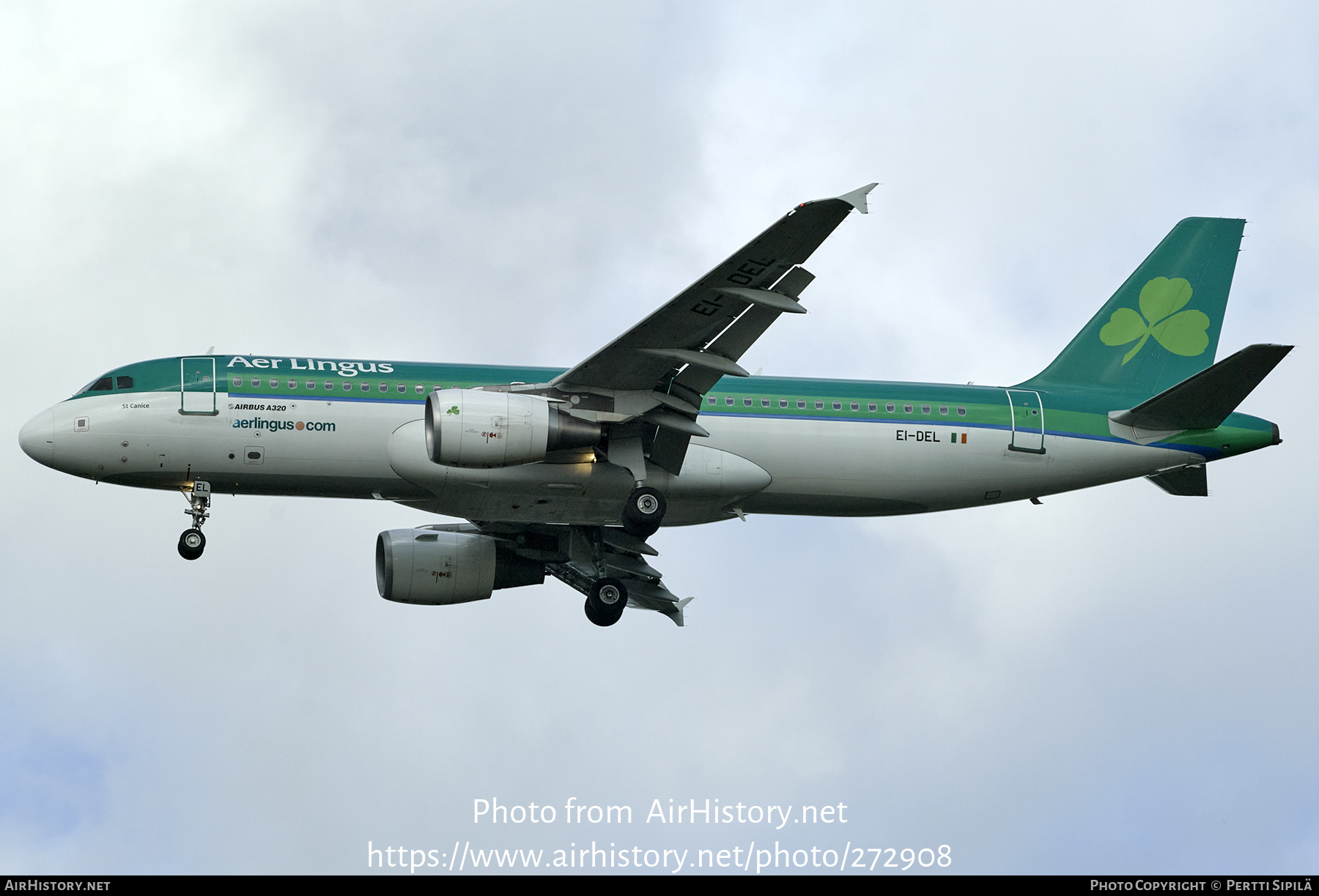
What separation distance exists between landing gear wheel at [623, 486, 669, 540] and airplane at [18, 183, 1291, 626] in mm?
56

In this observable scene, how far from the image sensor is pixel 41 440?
36156 millimetres

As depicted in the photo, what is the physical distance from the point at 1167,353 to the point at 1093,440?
15.1 ft

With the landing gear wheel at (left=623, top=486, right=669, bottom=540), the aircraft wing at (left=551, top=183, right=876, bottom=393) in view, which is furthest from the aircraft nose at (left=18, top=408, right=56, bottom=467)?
the landing gear wheel at (left=623, top=486, right=669, bottom=540)

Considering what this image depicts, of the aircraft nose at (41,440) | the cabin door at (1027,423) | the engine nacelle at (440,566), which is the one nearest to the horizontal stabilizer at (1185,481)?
the cabin door at (1027,423)

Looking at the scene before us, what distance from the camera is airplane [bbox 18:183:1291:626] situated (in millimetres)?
34875

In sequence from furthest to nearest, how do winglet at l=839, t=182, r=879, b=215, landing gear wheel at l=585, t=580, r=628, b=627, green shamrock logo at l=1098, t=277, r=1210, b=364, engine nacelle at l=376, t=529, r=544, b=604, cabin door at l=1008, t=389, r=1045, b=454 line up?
green shamrock logo at l=1098, t=277, r=1210, b=364 < engine nacelle at l=376, t=529, r=544, b=604 < landing gear wheel at l=585, t=580, r=628, b=627 < cabin door at l=1008, t=389, r=1045, b=454 < winglet at l=839, t=182, r=879, b=215

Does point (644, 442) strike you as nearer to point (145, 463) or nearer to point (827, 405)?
point (827, 405)

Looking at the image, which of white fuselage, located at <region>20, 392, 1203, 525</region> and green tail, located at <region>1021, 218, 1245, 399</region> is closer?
white fuselage, located at <region>20, 392, 1203, 525</region>

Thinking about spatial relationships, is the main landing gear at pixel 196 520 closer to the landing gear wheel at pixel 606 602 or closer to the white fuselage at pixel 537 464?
the white fuselage at pixel 537 464

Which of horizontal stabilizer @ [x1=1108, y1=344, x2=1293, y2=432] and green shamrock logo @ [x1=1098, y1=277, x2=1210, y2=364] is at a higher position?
green shamrock logo @ [x1=1098, y1=277, x2=1210, y2=364]

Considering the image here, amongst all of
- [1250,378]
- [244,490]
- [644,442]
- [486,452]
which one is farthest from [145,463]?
[1250,378]

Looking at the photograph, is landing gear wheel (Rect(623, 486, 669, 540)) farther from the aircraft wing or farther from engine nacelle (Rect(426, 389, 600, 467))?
the aircraft wing

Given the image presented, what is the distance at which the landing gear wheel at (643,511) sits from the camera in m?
36.5

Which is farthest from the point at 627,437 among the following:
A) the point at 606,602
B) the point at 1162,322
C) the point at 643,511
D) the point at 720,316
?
the point at 1162,322
